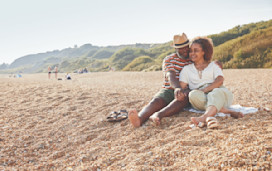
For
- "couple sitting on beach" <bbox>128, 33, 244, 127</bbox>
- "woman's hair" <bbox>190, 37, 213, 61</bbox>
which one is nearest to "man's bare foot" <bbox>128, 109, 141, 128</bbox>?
"couple sitting on beach" <bbox>128, 33, 244, 127</bbox>

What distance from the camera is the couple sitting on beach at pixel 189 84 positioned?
3.41 meters

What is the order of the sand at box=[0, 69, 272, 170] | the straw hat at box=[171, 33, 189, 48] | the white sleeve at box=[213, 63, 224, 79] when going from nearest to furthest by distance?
the sand at box=[0, 69, 272, 170] → the white sleeve at box=[213, 63, 224, 79] → the straw hat at box=[171, 33, 189, 48]

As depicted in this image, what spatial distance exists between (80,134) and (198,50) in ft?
7.93

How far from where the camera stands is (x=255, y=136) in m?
2.36

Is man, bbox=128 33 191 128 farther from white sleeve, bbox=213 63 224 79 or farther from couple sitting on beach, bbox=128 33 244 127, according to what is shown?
white sleeve, bbox=213 63 224 79

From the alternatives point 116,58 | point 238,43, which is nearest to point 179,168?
point 238,43

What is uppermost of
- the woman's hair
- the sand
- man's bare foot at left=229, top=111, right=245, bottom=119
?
the woman's hair

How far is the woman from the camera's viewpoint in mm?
3318

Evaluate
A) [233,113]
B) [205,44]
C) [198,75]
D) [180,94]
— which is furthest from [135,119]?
[205,44]

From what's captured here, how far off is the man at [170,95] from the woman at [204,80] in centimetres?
14

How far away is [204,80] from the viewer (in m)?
3.65

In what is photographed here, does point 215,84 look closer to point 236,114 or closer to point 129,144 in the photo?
point 236,114

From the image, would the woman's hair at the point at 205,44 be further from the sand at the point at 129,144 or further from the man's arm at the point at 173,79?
the sand at the point at 129,144

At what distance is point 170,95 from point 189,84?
0.39 metres
